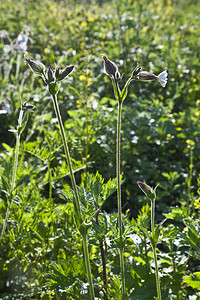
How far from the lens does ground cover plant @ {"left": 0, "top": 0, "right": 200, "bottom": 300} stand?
3.99 ft

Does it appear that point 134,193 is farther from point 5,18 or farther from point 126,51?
point 5,18

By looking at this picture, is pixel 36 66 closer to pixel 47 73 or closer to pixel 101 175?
pixel 47 73

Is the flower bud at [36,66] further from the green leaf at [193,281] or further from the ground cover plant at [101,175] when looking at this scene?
the green leaf at [193,281]

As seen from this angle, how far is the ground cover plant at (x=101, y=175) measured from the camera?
1215 millimetres

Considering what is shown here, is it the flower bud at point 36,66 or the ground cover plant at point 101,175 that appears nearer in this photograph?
the flower bud at point 36,66

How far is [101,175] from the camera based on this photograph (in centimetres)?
134

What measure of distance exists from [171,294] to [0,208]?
88 centimetres

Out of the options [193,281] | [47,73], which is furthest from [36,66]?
[193,281]

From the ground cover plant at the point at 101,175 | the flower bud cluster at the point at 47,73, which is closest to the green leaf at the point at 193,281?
the ground cover plant at the point at 101,175

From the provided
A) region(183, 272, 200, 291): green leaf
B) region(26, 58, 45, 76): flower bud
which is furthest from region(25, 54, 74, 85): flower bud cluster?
region(183, 272, 200, 291): green leaf

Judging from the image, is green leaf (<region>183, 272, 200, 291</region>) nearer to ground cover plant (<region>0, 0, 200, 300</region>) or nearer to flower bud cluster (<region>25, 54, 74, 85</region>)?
ground cover plant (<region>0, 0, 200, 300</region>)

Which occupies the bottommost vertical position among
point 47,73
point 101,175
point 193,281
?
point 193,281

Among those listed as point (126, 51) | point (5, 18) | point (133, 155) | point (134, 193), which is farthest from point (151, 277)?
point (5, 18)

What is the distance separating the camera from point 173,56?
12.5 feet
